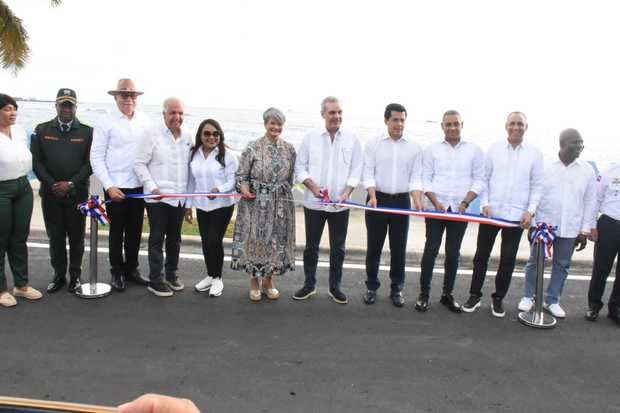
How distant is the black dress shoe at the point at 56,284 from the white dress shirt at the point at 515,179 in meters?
4.58

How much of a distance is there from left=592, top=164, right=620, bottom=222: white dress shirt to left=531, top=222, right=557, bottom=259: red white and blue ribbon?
1.74ft

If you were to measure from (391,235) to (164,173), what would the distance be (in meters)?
2.46

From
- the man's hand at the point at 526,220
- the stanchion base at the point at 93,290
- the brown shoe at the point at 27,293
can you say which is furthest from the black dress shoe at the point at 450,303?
the brown shoe at the point at 27,293

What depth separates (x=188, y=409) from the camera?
52.8 inches

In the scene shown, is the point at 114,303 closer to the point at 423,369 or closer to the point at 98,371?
the point at 98,371

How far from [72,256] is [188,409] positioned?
4735 mm

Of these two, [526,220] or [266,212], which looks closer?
[526,220]

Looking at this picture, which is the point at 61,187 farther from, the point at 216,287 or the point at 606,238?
the point at 606,238

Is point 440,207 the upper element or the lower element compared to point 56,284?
upper

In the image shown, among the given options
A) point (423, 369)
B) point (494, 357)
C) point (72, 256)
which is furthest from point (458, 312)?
point (72, 256)

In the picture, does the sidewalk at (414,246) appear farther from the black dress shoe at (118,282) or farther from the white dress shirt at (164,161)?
the white dress shirt at (164,161)

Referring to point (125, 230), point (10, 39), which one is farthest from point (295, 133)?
point (125, 230)

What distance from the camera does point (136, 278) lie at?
227 inches

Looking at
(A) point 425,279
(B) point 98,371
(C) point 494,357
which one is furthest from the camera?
(A) point 425,279
